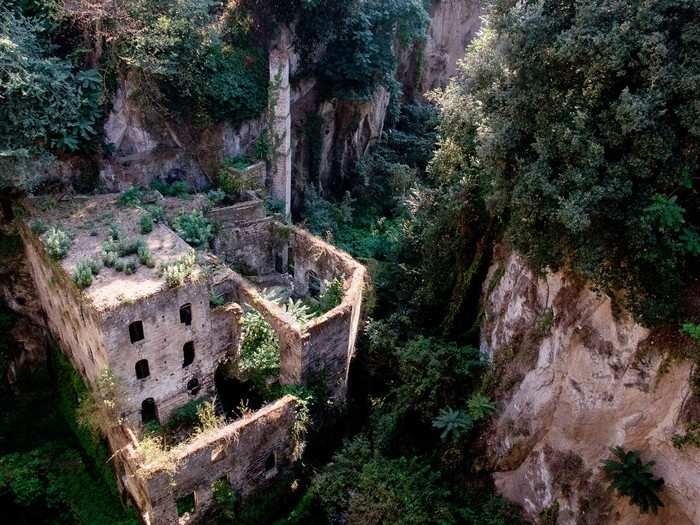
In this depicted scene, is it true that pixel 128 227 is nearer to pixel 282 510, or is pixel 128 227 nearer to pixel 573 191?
pixel 282 510

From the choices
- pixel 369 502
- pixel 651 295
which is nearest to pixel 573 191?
pixel 651 295

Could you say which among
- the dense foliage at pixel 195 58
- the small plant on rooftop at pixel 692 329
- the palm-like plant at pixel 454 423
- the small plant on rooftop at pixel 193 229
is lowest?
the palm-like plant at pixel 454 423

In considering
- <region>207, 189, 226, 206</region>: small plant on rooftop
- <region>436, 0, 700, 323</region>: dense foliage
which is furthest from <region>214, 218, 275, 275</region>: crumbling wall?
<region>436, 0, 700, 323</region>: dense foliage

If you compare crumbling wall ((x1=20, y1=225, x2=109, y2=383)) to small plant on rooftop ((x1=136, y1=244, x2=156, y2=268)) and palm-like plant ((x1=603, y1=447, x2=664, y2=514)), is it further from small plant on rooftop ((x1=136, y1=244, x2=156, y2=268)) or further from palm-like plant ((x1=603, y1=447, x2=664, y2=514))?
palm-like plant ((x1=603, y1=447, x2=664, y2=514))

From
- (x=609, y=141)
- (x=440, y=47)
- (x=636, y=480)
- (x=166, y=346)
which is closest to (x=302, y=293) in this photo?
(x=166, y=346)

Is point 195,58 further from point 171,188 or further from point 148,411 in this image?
point 148,411

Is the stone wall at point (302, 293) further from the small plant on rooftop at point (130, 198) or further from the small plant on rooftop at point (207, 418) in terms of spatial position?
the small plant on rooftop at point (130, 198)

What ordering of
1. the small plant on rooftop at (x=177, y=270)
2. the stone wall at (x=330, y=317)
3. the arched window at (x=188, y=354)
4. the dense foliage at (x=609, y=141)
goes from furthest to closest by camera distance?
the arched window at (x=188, y=354) < the stone wall at (x=330, y=317) < the small plant on rooftop at (x=177, y=270) < the dense foliage at (x=609, y=141)

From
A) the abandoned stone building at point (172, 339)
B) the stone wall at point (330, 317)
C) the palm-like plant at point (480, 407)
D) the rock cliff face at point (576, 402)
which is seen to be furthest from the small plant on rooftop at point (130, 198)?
the palm-like plant at point (480, 407)
